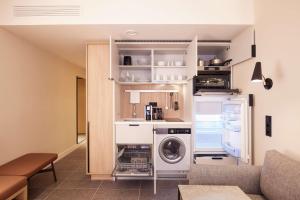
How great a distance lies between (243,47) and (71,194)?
3270 mm

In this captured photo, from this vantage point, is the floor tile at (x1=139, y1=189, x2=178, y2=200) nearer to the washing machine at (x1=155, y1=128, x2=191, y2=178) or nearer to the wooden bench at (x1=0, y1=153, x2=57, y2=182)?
the washing machine at (x1=155, y1=128, x2=191, y2=178)

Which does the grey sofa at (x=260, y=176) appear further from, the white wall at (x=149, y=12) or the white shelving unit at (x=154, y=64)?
the white shelving unit at (x=154, y=64)

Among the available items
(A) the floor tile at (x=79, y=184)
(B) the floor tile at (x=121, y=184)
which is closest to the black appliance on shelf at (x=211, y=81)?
(B) the floor tile at (x=121, y=184)

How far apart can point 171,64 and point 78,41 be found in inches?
66.6

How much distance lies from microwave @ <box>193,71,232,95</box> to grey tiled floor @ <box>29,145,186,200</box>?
5.26 ft

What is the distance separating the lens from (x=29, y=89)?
3.60 m

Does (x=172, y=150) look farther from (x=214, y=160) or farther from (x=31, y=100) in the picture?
(x=31, y=100)

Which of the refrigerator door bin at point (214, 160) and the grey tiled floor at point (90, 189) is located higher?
the refrigerator door bin at point (214, 160)

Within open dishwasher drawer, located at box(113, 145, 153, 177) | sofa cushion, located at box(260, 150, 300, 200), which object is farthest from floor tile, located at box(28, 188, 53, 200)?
sofa cushion, located at box(260, 150, 300, 200)

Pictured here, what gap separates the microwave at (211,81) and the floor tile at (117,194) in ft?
5.85

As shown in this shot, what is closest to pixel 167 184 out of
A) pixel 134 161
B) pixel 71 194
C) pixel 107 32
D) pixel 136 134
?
pixel 134 161

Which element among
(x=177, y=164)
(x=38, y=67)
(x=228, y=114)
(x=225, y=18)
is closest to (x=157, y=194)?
(x=177, y=164)

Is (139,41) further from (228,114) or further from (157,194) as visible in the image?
(157,194)

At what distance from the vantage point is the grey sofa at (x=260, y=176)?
1.64 metres
